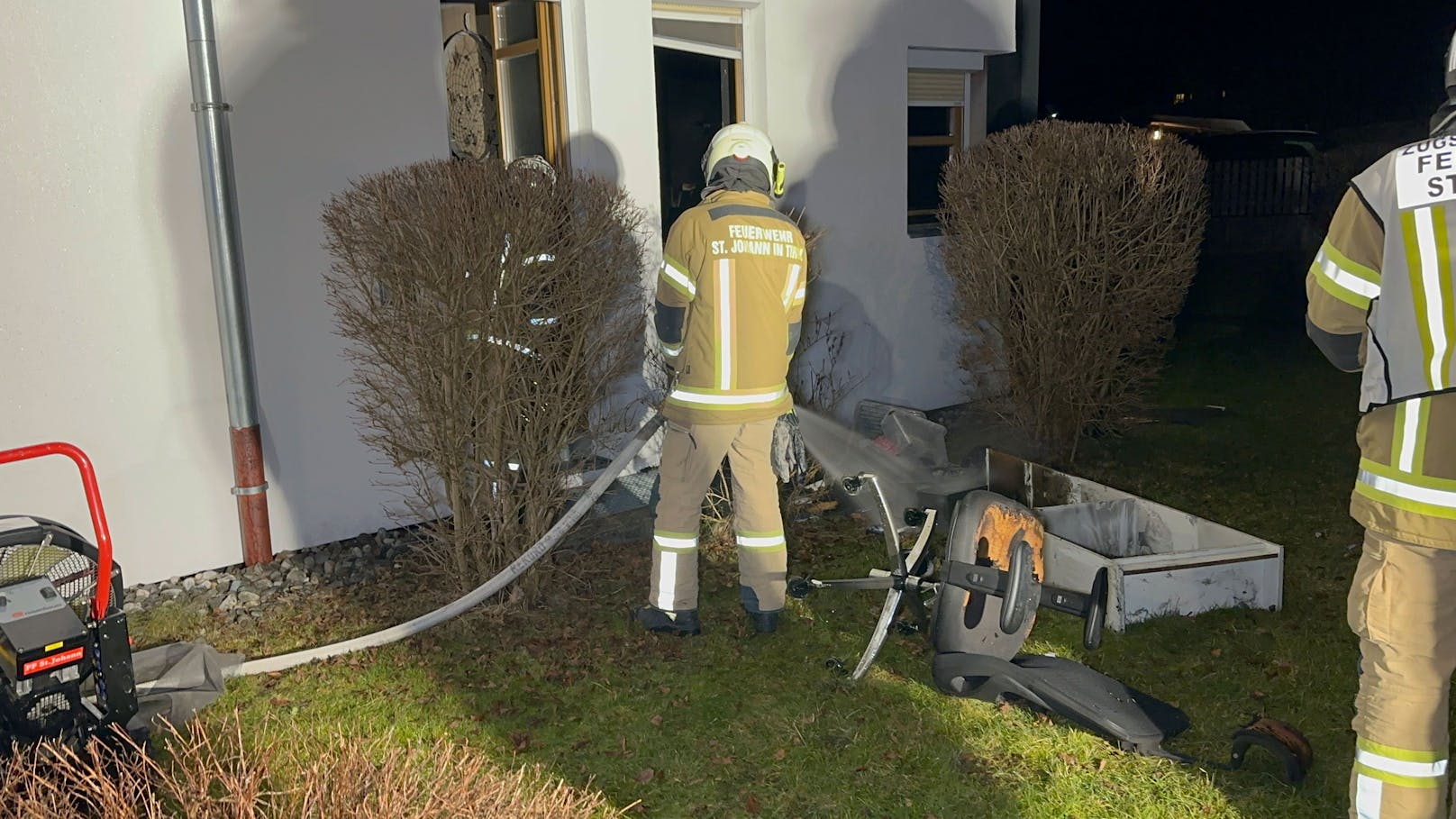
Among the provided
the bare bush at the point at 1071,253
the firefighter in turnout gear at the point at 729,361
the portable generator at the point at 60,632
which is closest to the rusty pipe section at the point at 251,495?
the portable generator at the point at 60,632

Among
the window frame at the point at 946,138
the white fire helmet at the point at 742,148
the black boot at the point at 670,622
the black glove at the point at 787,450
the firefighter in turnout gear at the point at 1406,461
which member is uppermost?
the window frame at the point at 946,138

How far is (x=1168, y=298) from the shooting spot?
7352 mm

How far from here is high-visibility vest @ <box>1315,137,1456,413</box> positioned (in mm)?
2445

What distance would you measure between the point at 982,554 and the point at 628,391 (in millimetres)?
3139

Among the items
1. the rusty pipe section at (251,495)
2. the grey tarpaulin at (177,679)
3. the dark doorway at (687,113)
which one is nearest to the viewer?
the grey tarpaulin at (177,679)

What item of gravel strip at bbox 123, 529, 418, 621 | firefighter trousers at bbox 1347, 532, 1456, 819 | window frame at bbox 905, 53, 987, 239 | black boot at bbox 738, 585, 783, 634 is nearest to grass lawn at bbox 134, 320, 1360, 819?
black boot at bbox 738, 585, 783, 634

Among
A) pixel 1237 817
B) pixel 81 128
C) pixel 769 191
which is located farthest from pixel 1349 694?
pixel 81 128

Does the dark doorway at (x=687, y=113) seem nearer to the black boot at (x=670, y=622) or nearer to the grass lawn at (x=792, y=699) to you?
the grass lawn at (x=792, y=699)

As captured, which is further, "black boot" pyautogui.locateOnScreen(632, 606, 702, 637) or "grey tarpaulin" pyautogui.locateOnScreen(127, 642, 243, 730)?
"black boot" pyautogui.locateOnScreen(632, 606, 702, 637)

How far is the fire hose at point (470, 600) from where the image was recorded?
4387mm

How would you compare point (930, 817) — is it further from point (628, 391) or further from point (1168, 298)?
point (1168, 298)

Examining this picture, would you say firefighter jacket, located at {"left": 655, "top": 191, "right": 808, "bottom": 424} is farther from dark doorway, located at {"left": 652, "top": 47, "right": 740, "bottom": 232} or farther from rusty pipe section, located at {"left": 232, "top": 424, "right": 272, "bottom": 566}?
dark doorway, located at {"left": 652, "top": 47, "right": 740, "bottom": 232}

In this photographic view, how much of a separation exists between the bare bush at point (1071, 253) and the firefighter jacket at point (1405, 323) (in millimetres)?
4425

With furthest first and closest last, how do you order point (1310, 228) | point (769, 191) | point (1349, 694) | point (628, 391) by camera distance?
point (1310, 228), point (628, 391), point (769, 191), point (1349, 694)
